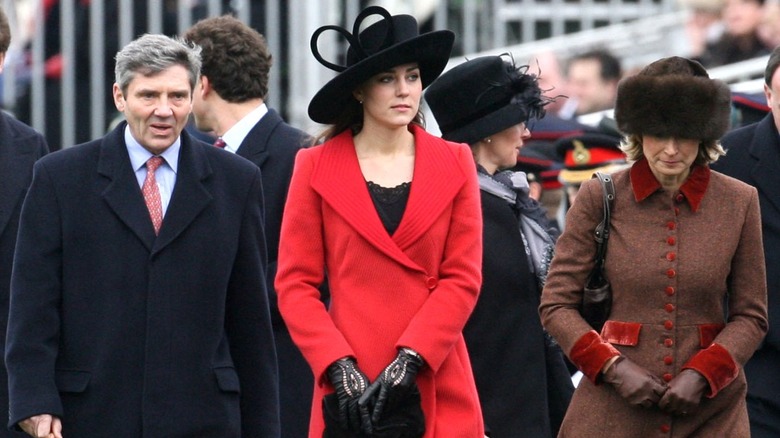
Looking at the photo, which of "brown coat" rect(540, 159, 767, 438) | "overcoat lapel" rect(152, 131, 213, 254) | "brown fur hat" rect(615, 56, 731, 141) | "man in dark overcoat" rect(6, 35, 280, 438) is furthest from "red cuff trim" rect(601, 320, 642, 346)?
"overcoat lapel" rect(152, 131, 213, 254)

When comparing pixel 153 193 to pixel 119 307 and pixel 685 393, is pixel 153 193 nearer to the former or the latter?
pixel 119 307

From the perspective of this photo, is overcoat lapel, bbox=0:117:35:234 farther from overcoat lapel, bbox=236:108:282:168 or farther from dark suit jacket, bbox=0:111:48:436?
overcoat lapel, bbox=236:108:282:168

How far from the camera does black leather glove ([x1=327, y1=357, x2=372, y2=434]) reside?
5.25 metres

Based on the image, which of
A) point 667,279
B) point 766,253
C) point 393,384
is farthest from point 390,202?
point 766,253

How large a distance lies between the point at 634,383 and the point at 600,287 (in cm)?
32

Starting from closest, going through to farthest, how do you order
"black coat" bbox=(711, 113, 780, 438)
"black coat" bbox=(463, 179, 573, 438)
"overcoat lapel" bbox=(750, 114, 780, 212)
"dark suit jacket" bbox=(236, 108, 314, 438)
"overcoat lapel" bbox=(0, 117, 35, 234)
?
"black coat" bbox=(463, 179, 573, 438) < "black coat" bbox=(711, 113, 780, 438) < "overcoat lapel" bbox=(750, 114, 780, 212) < "overcoat lapel" bbox=(0, 117, 35, 234) < "dark suit jacket" bbox=(236, 108, 314, 438)

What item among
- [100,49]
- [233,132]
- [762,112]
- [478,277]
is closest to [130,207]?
[478,277]

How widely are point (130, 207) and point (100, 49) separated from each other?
518 cm

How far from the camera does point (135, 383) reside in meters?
5.57

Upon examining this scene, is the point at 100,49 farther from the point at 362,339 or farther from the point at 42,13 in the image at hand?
the point at 362,339

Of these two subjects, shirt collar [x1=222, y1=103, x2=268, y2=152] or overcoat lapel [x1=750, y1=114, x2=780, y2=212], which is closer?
overcoat lapel [x1=750, y1=114, x2=780, y2=212]

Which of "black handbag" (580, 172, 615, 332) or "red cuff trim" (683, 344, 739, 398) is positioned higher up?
"black handbag" (580, 172, 615, 332)

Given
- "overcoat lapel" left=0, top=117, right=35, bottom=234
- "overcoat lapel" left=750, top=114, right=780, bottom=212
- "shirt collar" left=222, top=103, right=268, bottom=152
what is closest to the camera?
"overcoat lapel" left=750, top=114, right=780, bottom=212

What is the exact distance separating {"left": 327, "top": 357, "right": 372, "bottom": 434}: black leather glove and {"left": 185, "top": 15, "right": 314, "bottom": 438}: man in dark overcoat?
140 cm
